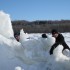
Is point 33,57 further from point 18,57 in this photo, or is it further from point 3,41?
point 3,41

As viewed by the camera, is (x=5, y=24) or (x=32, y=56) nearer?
(x=32, y=56)

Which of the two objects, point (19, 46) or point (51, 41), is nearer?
point (51, 41)

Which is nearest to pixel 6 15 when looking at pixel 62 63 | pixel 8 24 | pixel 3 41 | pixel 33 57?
pixel 8 24

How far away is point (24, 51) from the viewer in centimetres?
1170

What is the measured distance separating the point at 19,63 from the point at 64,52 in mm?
1643

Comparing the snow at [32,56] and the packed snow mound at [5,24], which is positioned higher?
the packed snow mound at [5,24]

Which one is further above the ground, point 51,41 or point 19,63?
point 51,41

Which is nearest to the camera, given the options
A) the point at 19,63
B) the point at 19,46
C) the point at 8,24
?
the point at 19,63

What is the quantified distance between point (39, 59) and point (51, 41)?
776mm

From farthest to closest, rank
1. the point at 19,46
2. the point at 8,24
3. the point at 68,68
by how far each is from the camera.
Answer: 1. the point at 8,24
2. the point at 19,46
3. the point at 68,68

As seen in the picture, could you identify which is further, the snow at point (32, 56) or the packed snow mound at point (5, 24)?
the packed snow mound at point (5, 24)

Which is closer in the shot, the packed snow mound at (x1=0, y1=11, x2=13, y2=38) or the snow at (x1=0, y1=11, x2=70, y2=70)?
the snow at (x1=0, y1=11, x2=70, y2=70)

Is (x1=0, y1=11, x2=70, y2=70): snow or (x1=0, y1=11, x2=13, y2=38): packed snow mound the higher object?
(x1=0, y1=11, x2=13, y2=38): packed snow mound

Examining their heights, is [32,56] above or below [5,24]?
below
